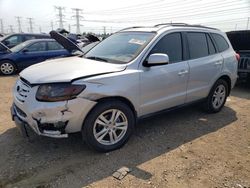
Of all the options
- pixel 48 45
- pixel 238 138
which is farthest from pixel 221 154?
pixel 48 45

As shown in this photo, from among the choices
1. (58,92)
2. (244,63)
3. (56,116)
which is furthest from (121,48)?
(244,63)

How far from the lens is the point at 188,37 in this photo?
4.68 m

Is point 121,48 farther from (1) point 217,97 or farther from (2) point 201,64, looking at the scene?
(1) point 217,97

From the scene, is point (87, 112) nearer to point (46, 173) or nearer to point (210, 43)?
point (46, 173)

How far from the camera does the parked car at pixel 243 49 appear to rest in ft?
24.7

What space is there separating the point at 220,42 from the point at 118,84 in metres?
2.90

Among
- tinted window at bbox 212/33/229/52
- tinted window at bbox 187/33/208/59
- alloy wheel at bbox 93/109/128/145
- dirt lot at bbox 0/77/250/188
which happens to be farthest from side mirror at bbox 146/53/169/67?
tinted window at bbox 212/33/229/52

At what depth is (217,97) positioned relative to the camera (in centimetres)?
546

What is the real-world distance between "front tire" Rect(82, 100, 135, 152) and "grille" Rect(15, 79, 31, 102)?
849mm

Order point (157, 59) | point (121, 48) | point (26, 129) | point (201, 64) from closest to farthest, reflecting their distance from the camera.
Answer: point (26, 129) → point (157, 59) → point (121, 48) → point (201, 64)

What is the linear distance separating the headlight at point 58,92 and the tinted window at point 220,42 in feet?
10.7

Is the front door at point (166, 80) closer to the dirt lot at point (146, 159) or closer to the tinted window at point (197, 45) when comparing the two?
the tinted window at point (197, 45)

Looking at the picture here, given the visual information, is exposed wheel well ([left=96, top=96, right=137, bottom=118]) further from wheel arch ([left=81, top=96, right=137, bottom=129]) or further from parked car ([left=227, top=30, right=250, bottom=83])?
parked car ([left=227, top=30, right=250, bottom=83])

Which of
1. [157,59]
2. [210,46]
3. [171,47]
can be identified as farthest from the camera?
[210,46]
